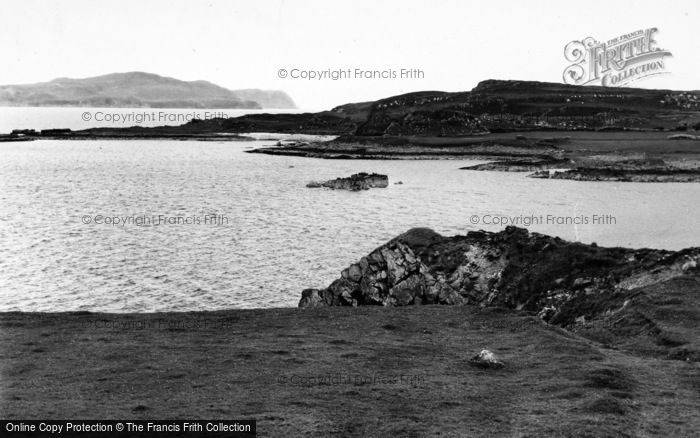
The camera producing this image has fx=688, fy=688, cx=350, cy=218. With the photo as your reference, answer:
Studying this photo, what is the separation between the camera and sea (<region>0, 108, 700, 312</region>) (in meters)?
43.9

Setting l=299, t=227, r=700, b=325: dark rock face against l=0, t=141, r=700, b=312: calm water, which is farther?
l=0, t=141, r=700, b=312: calm water

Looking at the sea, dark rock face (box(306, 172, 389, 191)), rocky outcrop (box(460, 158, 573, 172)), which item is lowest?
the sea

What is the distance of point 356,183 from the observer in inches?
3871

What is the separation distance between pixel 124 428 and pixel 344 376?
689 centimetres

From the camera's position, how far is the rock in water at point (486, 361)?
69.7ft

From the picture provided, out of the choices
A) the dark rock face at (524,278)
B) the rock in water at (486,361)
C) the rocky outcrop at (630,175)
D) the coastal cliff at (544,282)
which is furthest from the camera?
the rocky outcrop at (630,175)

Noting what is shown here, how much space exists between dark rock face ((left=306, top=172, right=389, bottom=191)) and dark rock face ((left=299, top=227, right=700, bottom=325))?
59.2 m

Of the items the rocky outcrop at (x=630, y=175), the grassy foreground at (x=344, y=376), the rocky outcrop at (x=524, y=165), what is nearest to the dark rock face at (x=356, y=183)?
the rocky outcrop at (x=630, y=175)

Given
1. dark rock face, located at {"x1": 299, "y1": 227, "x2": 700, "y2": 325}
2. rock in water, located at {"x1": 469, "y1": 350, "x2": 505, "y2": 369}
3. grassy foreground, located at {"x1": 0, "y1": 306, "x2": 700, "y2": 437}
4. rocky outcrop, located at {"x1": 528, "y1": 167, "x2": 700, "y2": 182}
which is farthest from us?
rocky outcrop, located at {"x1": 528, "y1": 167, "x2": 700, "y2": 182}

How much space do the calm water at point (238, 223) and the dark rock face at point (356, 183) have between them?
2.12 metres

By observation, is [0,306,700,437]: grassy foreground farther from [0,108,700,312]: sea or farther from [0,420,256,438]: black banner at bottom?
[0,108,700,312]: sea

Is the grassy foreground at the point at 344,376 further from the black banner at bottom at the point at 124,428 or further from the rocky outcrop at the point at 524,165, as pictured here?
the rocky outcrop at the point at 524,165

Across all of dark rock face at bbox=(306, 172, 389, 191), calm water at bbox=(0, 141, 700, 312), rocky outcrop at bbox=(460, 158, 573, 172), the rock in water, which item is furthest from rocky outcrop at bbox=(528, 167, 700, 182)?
the rock in water

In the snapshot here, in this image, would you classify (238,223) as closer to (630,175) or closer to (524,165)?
(630,175)
